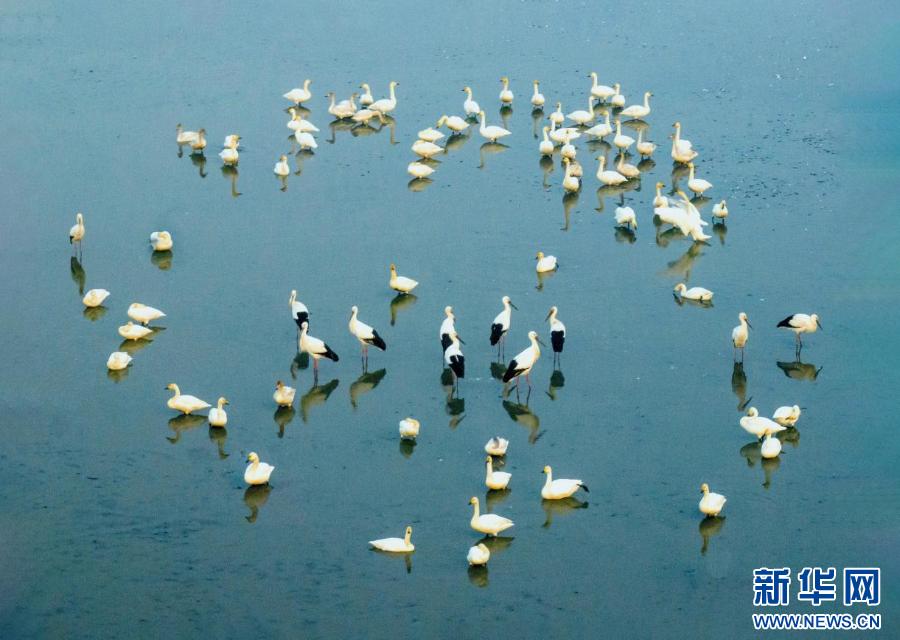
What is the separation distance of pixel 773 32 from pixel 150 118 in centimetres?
1515

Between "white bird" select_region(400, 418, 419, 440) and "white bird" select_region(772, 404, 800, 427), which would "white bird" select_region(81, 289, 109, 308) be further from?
"white bird" select_region(772, 404, 800, 427)

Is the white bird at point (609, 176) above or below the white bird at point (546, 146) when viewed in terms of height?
below

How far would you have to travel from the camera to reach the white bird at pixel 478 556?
17.0m

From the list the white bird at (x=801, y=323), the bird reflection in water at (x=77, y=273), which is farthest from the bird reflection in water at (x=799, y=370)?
the bird reflection in water at (x=77, y=273)

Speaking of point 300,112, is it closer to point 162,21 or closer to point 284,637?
point 162,21

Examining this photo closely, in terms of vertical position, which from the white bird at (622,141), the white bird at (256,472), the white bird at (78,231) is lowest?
the white bird at (256,472)

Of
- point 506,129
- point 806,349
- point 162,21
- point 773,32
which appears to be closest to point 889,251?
point 806,349

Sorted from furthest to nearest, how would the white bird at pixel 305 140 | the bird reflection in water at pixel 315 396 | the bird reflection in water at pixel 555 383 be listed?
1. the white bird at pixel 305 140
2. the bird reflection in water at pixel 555 383
3. the bird reflection in water at pixel 315 396

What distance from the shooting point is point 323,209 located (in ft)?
91.4

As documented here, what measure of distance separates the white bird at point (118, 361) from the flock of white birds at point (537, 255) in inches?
0.6

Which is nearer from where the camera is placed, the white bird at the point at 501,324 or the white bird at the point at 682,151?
the white bird at the point at 501,324

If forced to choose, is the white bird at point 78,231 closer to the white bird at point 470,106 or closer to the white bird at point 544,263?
the white bird at point 544,263

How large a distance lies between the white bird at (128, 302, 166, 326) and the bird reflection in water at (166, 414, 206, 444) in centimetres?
276

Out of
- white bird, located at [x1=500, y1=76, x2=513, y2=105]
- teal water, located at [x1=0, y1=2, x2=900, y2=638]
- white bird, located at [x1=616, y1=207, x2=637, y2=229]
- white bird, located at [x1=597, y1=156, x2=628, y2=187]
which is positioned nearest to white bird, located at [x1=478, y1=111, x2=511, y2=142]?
teal water, located at [x1=0, y1=2, x2=900, y2=638]
